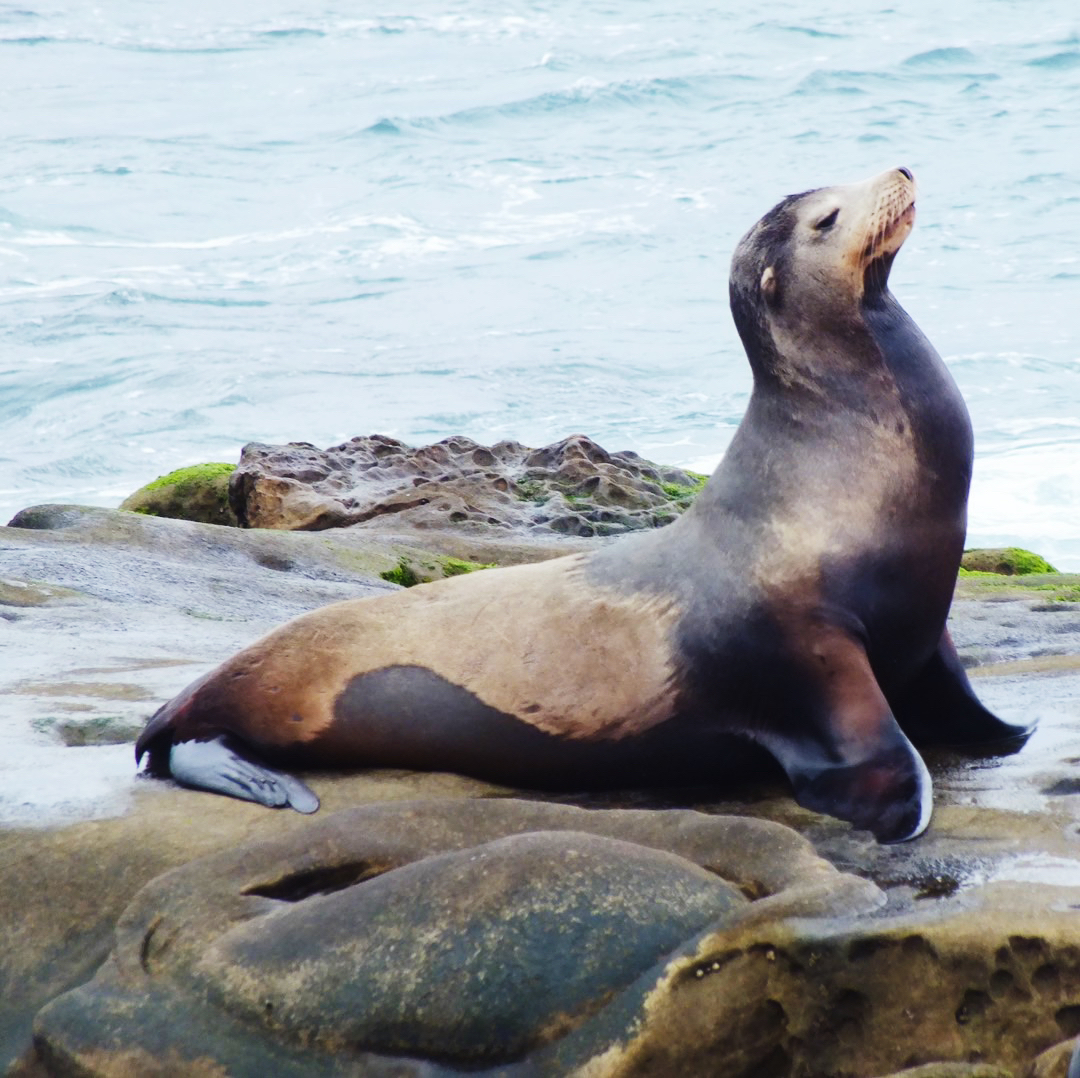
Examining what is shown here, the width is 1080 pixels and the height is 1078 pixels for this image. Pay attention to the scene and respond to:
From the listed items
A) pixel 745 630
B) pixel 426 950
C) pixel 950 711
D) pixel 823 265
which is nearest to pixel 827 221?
pixel 823 265

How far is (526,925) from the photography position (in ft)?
10.8

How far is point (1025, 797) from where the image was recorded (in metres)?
4.29

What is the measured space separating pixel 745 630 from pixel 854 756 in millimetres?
474

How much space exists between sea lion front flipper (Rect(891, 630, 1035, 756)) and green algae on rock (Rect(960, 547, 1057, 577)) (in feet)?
20.1

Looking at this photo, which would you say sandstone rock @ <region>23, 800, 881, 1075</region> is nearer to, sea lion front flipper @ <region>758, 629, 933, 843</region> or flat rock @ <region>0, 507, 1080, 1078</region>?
flat rock @ <region>0, 507, 1080, 1078</region>

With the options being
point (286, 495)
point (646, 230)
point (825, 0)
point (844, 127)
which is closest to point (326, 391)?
point (646, 230)

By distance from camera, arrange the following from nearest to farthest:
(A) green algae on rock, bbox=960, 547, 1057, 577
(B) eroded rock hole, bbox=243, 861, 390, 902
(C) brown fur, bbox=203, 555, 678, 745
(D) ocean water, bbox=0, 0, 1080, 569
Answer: (B) eroded rock hole, bbox=243, 861, 390, 902
(C) brown fur, bbox=203, 555, 678, 745
(A) green algae on rock, bbox=960, 547, 1057, 577
(D) ocean water, bbox=0, 0, 1080, 569

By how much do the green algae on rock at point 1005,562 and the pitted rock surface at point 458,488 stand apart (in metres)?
2.06

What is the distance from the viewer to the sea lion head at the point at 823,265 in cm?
484

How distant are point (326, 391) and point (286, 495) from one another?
473 inches

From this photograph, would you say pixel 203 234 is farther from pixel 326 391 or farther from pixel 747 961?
pixel 747 961

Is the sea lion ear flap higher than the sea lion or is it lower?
higher

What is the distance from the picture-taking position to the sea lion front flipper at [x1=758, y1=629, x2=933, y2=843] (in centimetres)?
414

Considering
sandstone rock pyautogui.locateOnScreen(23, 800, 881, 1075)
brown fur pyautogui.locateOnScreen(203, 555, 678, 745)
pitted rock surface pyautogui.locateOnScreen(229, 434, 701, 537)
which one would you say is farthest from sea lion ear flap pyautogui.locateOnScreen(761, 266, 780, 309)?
pitted rock surface pyautogui.locateOnScreen(229, 434, 701, 537)
